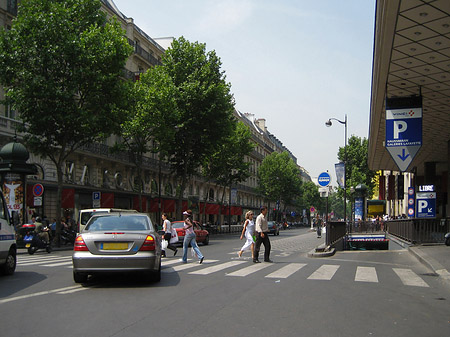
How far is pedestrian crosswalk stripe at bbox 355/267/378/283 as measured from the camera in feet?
35.0

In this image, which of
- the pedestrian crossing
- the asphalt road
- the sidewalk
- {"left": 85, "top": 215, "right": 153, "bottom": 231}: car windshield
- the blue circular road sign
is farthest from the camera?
the blue circular road sign

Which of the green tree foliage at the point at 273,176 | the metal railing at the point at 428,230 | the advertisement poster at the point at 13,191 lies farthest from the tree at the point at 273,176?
the advertisement poster at the point at 13,191

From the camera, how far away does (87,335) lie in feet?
17.7

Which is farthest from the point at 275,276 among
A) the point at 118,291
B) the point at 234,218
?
the point at 234,218

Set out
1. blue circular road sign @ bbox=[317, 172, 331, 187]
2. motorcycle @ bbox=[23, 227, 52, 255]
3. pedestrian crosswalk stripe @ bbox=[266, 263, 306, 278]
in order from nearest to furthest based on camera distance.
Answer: pedestrian crosswalk stripe @ bbox=[266, 263, 306, 278], motorcycle @ bbox=[23, 227, 52, 255], blue circular road sign @ bbox=[317, 172, 331, 187]

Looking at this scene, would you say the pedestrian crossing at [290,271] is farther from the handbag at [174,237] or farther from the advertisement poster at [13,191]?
the advertisement poster at [13,191]

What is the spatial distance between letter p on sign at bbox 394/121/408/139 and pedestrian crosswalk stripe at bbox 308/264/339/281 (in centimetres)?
596

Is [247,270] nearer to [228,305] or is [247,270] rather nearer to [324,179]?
[228,305]

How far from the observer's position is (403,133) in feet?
55.7

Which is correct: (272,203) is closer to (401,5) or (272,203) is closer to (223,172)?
(223,172)

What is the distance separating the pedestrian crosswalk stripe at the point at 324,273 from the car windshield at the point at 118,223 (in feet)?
12.8

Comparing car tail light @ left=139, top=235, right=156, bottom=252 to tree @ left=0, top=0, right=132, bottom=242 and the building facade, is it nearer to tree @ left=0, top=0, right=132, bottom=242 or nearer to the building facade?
the building facade

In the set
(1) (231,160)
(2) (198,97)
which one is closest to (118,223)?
(2) (198,97)

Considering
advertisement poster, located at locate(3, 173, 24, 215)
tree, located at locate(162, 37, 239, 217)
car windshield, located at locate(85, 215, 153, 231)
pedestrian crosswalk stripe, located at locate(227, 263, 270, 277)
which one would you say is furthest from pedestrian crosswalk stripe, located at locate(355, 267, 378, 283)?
tree, located at locate(162, 37, 239, 217)
